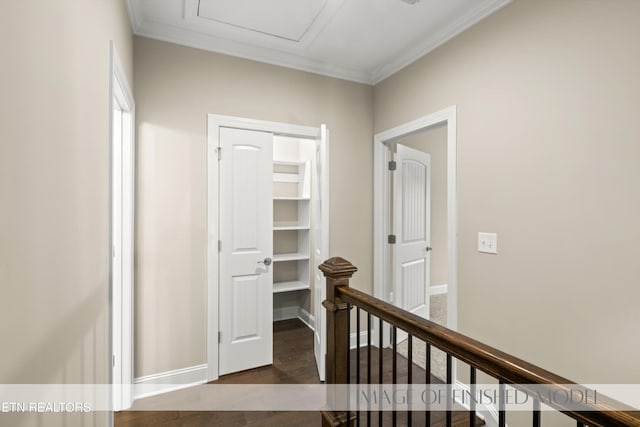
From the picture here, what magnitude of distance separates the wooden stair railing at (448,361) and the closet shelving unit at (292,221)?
7.23 feet

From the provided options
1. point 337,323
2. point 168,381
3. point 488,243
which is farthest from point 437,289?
point 168,381

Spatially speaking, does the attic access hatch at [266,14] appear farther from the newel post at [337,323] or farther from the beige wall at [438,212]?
the beige wall at [438,212]

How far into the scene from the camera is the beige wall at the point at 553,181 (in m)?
1.42

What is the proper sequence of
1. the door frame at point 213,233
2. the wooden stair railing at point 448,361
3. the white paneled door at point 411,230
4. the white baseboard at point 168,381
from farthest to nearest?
the white paneled door at point 411,230 → the door frame at point 213,233 → the white baseboard at point 168,381 → the wooden stair railing at point 448,361

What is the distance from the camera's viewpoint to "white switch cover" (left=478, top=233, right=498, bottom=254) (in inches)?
77.8

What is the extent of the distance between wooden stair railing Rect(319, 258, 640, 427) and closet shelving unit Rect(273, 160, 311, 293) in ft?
7.23

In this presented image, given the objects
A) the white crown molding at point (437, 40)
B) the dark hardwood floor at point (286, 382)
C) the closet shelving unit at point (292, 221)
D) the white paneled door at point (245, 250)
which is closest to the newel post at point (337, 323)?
the dark hardwood floor at point (286, 382)

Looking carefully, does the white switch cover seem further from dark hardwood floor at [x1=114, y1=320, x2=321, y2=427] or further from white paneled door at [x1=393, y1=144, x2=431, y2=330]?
dark hardwood floor at [x1=114, y1=320, x2=321, y2=427]

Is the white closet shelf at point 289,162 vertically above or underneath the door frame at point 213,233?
above

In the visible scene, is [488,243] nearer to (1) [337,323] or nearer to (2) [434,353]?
(1) [337,323]

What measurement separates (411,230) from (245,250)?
5.76ft

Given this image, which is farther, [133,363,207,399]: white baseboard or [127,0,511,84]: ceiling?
[133,363,207,399]: white baseboard

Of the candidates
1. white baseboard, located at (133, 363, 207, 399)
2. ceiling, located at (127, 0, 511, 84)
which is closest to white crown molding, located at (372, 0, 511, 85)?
ceiling, located at (127, 0, 511, 84)

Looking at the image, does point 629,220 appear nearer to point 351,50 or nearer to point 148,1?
point 351,50
